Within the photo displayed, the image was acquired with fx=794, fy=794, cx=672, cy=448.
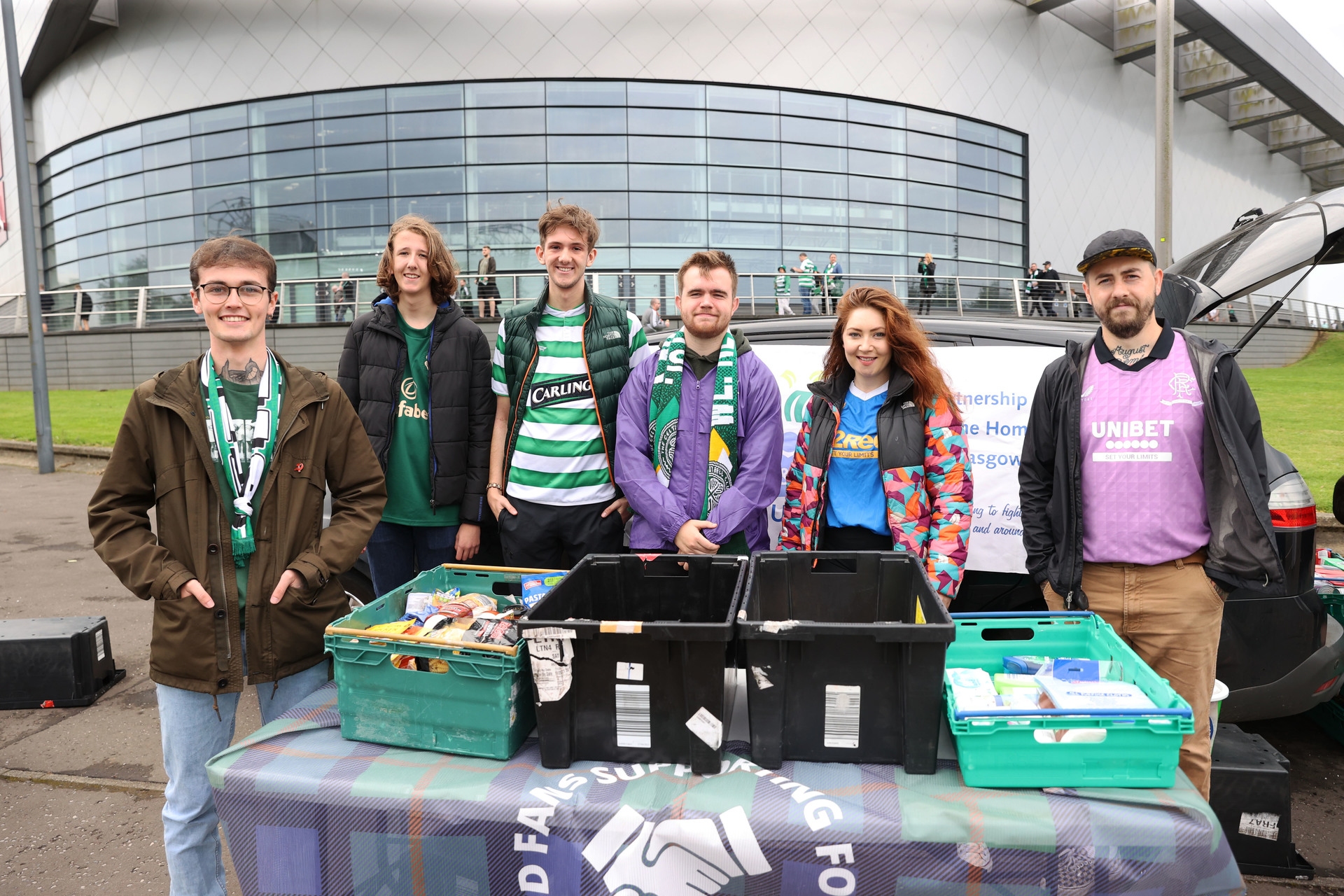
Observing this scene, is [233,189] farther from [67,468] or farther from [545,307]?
[545,307]

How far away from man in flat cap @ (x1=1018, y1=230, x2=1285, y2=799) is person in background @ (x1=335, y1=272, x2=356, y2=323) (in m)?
18.5

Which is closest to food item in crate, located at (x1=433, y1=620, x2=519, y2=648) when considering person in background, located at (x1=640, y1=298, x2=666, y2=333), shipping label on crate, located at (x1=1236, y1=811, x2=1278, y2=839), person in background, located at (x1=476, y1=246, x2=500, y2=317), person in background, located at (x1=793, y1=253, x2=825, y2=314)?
shipping label on crate, located at (x1=1236, y1=811, x2=1278, y2=839)

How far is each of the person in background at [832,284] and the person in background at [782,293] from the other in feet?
3.07

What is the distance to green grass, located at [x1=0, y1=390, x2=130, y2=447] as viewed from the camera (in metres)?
13.3

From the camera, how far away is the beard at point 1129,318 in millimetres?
2332

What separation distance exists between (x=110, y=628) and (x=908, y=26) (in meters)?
26.0

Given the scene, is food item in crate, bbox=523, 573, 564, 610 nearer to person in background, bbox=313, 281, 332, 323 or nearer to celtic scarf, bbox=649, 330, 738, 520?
celtic scarf, bbox=649, 330, 738, 520

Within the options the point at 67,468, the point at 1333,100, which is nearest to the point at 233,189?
the point at 67,468

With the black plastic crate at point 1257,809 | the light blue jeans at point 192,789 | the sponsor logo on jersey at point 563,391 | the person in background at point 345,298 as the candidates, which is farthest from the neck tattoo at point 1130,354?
the person in background at point 345,298

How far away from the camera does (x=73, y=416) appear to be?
50.5ft

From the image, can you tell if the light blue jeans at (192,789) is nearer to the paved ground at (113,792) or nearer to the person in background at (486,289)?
the paved ground at (113,792)

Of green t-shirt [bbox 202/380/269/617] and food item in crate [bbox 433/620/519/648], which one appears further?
green t-shirt [bbox 202/380/269/617]

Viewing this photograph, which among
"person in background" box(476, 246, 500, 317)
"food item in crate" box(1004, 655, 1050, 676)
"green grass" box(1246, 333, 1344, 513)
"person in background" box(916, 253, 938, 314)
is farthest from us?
"person in background" box(916, 253, 938, 314)

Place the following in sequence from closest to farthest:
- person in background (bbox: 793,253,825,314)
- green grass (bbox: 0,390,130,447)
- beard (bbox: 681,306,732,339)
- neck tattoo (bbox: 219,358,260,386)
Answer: neck tattoo (bbox: 219,358,260,386)
beard (bbox: 681,306,732,339)
green grass (bbox: 0,390,130,447)
person in background (bbox: 793,253,825,314)
